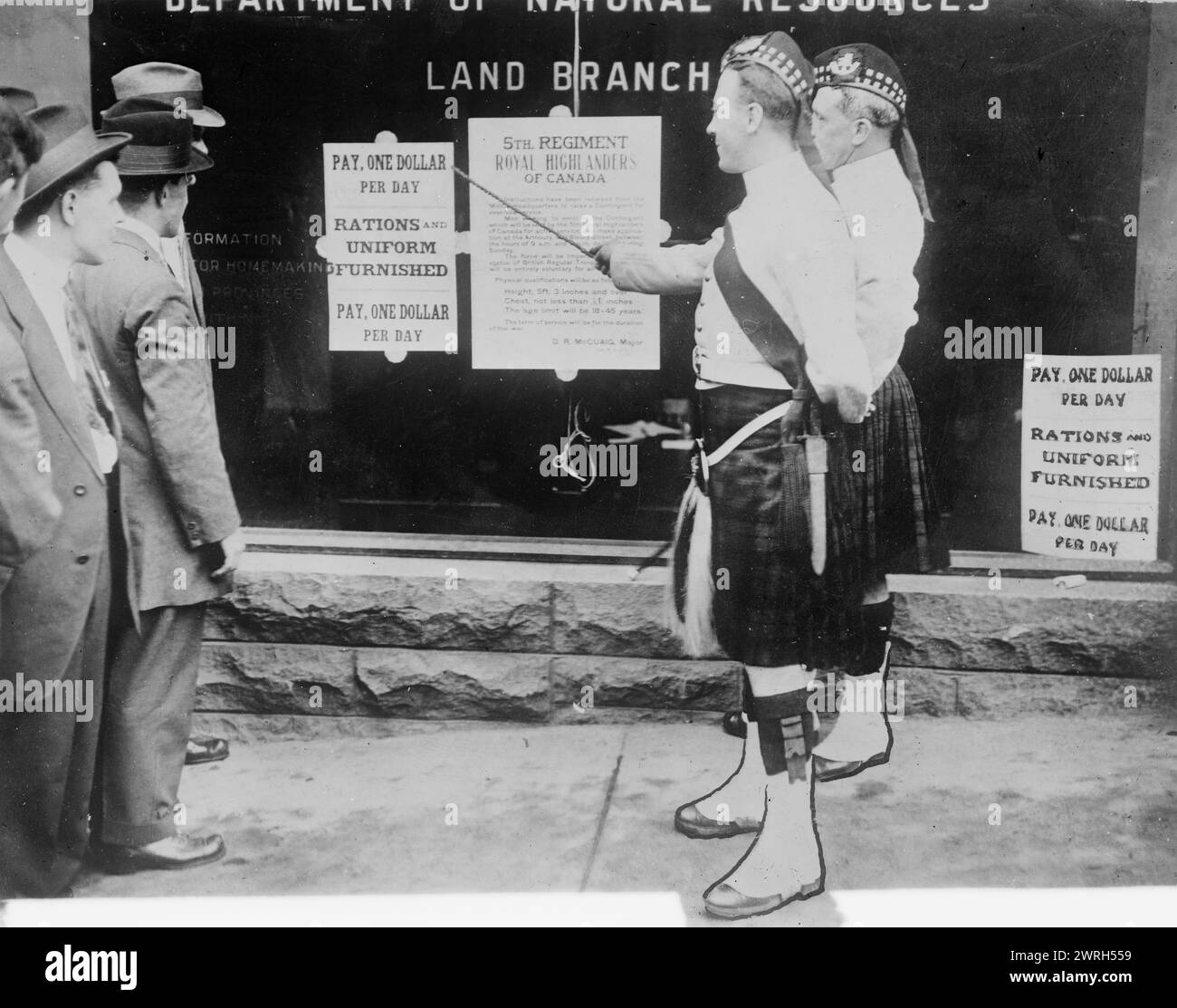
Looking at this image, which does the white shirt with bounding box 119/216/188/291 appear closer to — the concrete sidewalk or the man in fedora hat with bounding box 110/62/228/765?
the man in fedora hat with bounding box 110/62/228/765

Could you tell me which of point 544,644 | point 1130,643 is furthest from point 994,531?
point 544,644

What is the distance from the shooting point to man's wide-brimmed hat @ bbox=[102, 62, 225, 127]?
13.0ft

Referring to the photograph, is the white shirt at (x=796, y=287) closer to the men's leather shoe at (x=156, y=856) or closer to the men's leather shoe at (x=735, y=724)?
the men's leather shoe at (x=735, y=724)

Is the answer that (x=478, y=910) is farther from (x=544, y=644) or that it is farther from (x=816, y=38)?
(x=816, y=38)

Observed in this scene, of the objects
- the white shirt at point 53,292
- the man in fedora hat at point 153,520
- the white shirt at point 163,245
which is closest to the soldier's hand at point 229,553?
the man in fedora hat at point 153,520

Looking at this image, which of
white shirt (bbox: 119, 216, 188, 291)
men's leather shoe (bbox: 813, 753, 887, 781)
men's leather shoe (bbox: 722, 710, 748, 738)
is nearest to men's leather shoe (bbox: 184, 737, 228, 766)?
white shirt (bbox: 119, 216, 188, 291)

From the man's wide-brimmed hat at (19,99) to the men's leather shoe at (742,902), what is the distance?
320 centimetres

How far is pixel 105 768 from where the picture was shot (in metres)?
3.71

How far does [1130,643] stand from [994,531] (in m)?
0.58

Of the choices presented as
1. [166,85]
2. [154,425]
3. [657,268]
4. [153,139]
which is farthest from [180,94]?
[657,268]

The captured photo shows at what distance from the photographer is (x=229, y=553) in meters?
3.84

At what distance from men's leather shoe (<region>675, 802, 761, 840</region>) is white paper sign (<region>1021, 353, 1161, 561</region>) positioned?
4.60 feet

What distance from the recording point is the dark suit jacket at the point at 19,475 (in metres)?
3.58

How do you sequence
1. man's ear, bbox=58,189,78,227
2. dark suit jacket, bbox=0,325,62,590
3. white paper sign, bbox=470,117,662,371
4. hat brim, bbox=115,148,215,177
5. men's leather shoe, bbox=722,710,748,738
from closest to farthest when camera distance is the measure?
dark suit jacket, bbox=0,325,62,590 → man's ear, bbox=58,189,78,227 → hat brim, bbox=115,148,215,177 → white paper sign, bbox=470,117,662,371 → men's leather shoe, bbox=722,710,748,738
